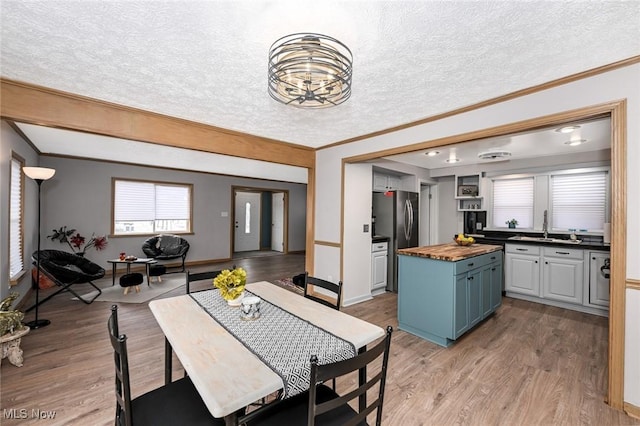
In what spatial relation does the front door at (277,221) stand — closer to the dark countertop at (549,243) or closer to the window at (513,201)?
the dark countertop at (549,243)

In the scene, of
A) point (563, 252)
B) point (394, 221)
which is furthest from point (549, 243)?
point (394, 221)

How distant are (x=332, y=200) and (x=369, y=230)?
79 centimetres

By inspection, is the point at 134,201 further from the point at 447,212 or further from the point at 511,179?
the point at 511,179

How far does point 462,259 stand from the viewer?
9.61 feet

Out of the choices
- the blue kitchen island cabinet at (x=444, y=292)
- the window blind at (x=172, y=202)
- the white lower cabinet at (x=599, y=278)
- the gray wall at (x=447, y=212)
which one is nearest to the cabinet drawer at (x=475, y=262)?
the blue kitchen island cabinet at (x=444, y=292)

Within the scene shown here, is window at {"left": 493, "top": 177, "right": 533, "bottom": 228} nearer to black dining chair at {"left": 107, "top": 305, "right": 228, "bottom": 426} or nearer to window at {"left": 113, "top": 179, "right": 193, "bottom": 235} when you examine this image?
black dining chair at {"left": 107, "top": 305, "right": 228, "bottom": 426}

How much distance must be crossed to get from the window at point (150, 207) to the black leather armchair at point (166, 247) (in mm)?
404

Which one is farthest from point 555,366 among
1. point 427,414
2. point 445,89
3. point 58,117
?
point 58,117

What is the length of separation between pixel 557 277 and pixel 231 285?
458 centimetres

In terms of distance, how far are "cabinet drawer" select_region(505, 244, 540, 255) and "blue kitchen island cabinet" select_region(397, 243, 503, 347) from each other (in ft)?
4.24

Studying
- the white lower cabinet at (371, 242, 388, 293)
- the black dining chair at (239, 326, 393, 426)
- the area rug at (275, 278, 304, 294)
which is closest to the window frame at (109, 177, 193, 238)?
the area rug at (275, 278, 304, 294)

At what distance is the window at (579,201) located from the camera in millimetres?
4352

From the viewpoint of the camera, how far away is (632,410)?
1.92 m

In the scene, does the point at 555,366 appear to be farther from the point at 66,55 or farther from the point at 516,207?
the point at 66,55
